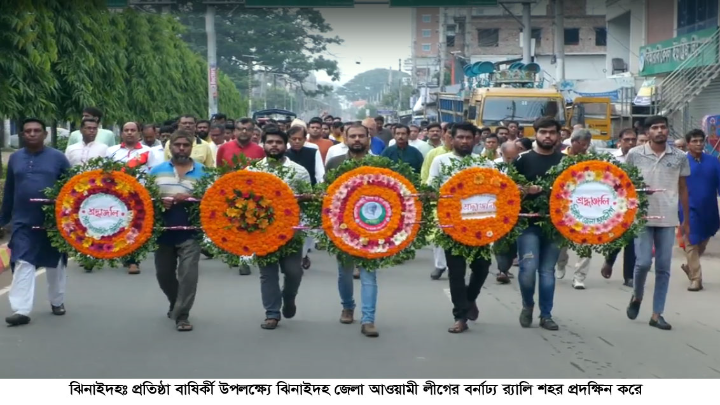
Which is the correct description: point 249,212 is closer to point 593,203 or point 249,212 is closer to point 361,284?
point 361,284

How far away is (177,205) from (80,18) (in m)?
10.7

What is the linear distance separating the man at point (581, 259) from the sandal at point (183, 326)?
11.7 ft

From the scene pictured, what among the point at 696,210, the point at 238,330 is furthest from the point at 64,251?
the point at 696,210

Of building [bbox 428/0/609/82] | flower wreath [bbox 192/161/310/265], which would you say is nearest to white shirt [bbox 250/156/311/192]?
flower wreath [bbox 192/161/310/265]

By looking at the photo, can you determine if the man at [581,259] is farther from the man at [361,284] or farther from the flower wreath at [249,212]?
the flower wreath at [249,212]

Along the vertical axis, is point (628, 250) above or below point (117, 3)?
below

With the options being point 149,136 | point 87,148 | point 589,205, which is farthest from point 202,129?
point 589,205

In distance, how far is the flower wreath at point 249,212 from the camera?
27.8 ft

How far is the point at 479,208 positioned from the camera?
28.0 ft

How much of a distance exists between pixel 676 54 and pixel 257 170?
27.5 meters

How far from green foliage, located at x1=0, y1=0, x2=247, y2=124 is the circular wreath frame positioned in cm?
823

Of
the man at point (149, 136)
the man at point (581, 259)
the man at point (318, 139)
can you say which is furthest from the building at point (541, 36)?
the man at point (581, 259)

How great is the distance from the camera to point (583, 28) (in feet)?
236

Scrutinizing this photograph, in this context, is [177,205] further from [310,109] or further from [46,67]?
[310,109]
